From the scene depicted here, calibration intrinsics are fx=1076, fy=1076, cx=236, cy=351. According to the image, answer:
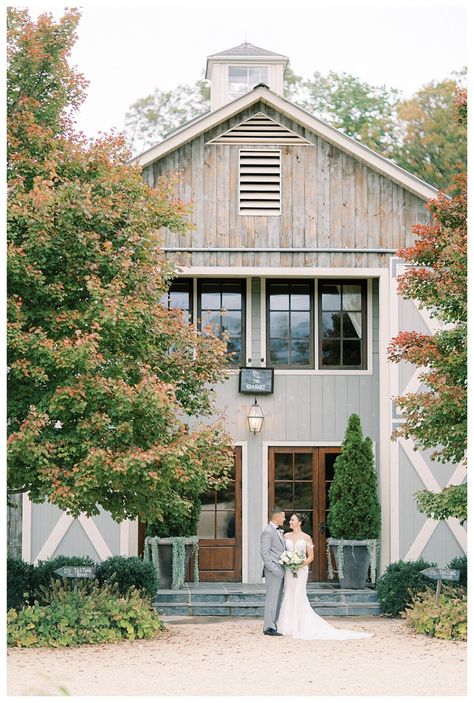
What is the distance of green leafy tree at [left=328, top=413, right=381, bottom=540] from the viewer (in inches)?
619

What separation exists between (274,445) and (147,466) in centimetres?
558

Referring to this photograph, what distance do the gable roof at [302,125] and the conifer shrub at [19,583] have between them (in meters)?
6.16

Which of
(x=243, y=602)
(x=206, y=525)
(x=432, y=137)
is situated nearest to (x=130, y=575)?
(x=243, y=602)

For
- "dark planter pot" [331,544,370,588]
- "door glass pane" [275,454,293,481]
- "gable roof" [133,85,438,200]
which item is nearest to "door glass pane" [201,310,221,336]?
"door glass pane" [275,454,293,481]

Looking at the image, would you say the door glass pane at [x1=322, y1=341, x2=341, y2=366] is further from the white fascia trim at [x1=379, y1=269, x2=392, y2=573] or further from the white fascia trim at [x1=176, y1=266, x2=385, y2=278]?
the white fascia trim at [x1=176, y1=266, x2=385, y2=278]

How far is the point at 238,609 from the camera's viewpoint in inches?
577

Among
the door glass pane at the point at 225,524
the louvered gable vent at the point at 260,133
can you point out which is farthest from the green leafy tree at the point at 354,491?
the louvered gable vent at the point at 260,133

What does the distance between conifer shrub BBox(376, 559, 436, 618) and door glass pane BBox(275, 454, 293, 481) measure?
2.80m

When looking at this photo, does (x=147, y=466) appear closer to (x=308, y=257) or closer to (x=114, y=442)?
(x=114, y=442)

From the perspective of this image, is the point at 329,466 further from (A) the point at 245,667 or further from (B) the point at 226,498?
(A) the point at 245,667

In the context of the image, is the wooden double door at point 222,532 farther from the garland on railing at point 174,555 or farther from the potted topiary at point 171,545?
the garland on railing at point 174,555

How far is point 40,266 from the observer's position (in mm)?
11398

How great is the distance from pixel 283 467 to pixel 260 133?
516cm

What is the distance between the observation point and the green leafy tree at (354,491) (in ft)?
51.6
